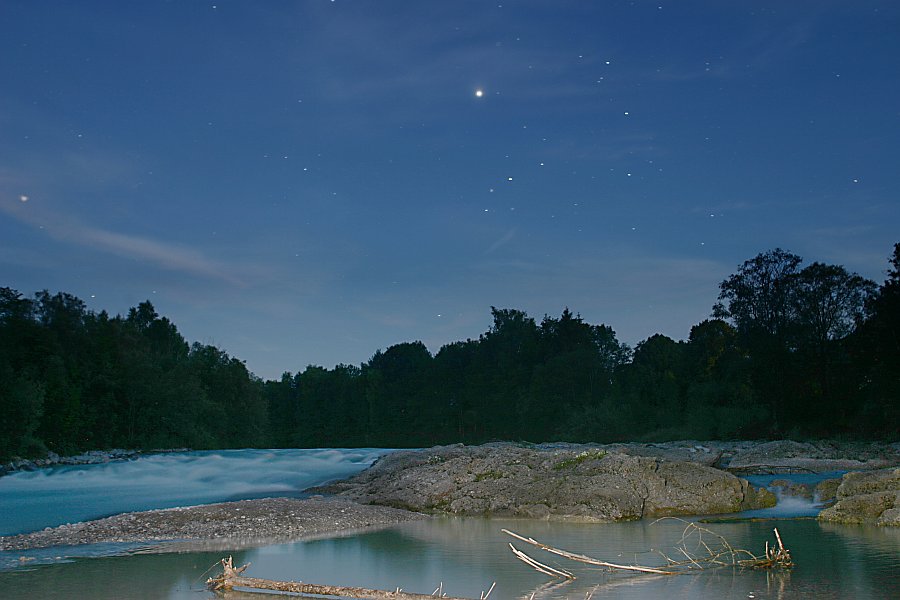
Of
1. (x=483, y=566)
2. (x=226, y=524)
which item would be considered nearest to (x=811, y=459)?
(x=483, y=566)

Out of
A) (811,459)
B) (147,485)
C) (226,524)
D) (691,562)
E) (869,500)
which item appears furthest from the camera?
(811,459)

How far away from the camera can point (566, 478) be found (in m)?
13.1

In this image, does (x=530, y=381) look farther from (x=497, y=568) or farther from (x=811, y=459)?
(x=497, y=568)

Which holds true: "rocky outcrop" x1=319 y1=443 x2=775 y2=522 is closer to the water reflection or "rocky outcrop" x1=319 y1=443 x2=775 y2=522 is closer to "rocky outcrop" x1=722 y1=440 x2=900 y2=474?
the water reflection

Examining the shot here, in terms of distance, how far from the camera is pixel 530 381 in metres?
83.1

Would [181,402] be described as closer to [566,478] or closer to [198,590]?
[566,478]

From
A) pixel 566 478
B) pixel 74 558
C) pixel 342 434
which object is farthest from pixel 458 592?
pixel 342 434

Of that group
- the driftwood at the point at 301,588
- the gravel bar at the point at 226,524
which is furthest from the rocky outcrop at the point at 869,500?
the driftwood at the point at 301,588

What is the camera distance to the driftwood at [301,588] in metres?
5.64

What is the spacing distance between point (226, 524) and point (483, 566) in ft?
15.9

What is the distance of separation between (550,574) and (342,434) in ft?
307

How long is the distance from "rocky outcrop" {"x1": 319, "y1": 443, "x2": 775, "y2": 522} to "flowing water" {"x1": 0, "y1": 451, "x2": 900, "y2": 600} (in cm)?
137

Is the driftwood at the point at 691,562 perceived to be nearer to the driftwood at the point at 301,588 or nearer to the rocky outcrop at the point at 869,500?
the driftwood at the point at 301,588

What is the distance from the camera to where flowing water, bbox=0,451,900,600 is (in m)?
6.48
